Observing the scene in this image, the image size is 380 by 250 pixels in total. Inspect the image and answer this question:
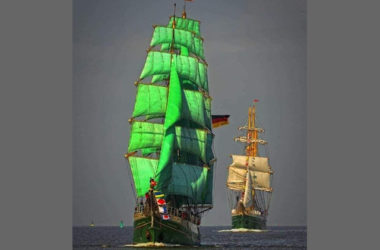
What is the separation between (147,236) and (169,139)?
492 centimetres

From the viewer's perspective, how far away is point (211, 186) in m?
50.1

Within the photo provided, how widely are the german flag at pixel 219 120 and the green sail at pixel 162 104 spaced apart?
0.93 m

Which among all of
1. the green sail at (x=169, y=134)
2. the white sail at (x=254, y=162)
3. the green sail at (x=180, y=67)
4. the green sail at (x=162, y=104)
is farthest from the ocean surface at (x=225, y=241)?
the green sail at (x=180, y=67)

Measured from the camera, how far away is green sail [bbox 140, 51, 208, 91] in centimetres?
4884

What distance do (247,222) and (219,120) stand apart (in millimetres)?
30172

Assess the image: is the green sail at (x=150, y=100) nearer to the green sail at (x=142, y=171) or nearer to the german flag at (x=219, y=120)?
the green sail at (x=142, y=171)

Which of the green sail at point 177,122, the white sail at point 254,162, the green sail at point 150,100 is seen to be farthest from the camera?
the white sail at point 254,162

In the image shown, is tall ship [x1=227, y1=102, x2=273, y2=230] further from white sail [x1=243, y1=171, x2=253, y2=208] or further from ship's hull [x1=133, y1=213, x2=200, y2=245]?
ship's hull [x1=133, y1=213, x2=200, y2=245]

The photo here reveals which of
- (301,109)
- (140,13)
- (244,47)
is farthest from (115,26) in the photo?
(301,109)

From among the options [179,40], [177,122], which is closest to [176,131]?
[177,122]

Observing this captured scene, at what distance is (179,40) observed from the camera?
5012 centimetres

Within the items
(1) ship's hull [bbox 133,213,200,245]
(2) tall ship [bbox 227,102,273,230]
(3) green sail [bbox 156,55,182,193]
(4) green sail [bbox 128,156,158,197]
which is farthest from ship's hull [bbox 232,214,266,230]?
(1) ship's hull [bbox 133,213,200,245]

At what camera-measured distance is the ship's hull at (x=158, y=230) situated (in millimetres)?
42375

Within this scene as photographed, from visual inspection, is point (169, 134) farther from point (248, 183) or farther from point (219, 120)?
point (248, 183)
